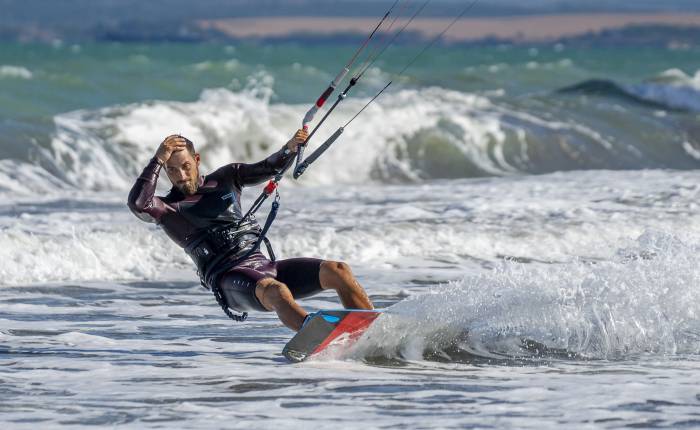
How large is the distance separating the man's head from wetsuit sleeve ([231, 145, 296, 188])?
0.26 metres

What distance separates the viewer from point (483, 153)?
73.8ft

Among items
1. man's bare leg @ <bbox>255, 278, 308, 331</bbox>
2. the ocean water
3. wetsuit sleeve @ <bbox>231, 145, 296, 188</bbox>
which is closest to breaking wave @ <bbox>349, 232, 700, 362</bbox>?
the ocean water

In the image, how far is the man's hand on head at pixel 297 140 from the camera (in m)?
7.36

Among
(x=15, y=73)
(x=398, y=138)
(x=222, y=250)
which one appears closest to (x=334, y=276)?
(x=222, y=250)

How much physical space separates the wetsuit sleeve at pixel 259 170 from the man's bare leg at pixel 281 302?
0.69 meters

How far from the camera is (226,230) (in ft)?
24.5

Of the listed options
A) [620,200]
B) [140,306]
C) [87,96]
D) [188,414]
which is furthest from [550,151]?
[188,414]

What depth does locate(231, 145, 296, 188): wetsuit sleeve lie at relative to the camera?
7.50 meters

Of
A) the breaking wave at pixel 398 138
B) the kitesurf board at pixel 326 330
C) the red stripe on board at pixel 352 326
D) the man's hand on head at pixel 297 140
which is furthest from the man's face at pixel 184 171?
the breaking wave at pixel 398 138

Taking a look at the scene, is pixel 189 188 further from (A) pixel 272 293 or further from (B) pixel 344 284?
(B) pixel 344 284

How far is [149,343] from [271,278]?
1114mm

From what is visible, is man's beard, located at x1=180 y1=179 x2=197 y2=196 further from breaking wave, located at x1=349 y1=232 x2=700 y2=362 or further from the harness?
breaking wave, located at x1=349 y1=232 x2=700 y2=362

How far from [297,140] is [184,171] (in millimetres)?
657

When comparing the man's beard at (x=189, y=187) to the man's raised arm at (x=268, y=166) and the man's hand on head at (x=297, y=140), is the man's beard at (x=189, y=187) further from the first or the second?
the man's hand on head at (x=297, y=140)
